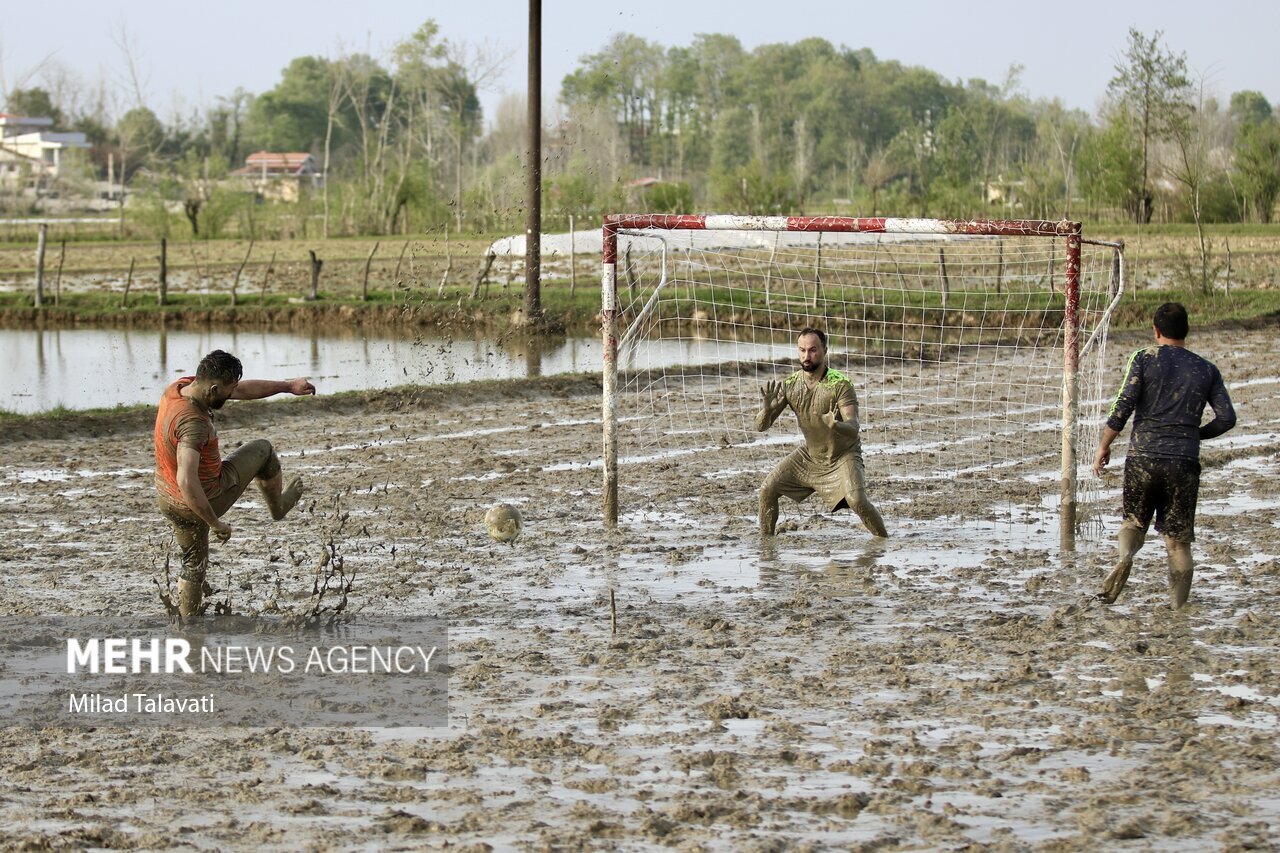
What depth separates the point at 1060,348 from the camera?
73.5ft

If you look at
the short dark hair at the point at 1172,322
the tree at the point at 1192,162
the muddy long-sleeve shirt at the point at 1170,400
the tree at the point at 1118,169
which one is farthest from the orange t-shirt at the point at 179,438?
the tree at the point at 1118,169

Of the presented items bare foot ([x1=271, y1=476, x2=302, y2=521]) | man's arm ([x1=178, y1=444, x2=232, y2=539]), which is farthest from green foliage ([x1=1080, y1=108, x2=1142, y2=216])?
man's arm ([x1=178, y1=444, x2=232, y2=539])

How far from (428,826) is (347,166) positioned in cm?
8874

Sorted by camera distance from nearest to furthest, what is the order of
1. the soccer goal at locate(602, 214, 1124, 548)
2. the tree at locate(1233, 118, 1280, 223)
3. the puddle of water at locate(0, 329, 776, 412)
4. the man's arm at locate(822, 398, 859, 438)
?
the man's arm at locate(822, 398, 859, 438)
the soccer goal at locate(602, 214, 1124, 548)
the puddle of water at locate(0, 329, 776, 412)
the tree at locate(1233, 118, 1280, 223)

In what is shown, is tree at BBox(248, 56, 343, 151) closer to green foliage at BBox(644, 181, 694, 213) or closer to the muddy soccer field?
green foliage at BBox(644, 181, 694, 213)

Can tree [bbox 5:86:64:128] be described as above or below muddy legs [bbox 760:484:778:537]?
above

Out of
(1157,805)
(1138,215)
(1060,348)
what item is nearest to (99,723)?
(1157,805)

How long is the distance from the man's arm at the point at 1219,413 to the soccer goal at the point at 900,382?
2.06 meters

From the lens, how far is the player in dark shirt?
309 inches

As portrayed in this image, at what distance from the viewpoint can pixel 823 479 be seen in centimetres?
1020

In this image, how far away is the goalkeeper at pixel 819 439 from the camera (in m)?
9.89

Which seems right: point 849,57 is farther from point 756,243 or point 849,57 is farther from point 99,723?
point 99,723

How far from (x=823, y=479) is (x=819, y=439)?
274mm

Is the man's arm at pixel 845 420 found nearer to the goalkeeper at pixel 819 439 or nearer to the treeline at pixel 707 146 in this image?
the goalkeeper at pixel 819 439
